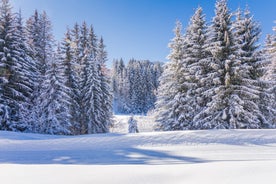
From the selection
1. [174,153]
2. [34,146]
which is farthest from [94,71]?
[174,153]

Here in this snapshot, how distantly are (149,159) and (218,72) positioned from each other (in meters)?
9.89

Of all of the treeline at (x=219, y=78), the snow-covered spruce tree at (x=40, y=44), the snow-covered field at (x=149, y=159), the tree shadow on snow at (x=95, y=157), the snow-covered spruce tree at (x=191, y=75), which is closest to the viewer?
the snow-covered field at (x=149, y=159)

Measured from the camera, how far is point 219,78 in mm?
12680

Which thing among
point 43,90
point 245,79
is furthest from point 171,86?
point 43,90

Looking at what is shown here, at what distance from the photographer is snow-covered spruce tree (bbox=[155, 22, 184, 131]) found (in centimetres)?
1466

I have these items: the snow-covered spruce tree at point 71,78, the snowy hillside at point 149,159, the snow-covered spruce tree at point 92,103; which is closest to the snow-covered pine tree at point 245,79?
the snowy hillside at point 149,159

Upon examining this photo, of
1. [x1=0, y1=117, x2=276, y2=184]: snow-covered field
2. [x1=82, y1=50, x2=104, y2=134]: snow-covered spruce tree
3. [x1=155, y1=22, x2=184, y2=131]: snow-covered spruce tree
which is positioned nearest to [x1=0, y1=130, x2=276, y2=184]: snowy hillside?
[x1=0, y1=117, x2=276, y2=184]: snow-covered field

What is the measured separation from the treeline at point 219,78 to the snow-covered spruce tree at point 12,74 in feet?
31.0

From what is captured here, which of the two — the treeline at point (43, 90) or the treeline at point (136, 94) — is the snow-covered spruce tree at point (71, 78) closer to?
the treeline at point (43, 90)

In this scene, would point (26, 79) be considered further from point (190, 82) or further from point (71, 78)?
point (190, 82)

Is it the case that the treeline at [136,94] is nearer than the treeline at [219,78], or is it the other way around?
the treeline at [219,78]

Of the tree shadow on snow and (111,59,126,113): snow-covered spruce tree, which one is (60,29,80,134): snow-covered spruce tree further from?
(111,59,126,113): snow-covered spruce tree

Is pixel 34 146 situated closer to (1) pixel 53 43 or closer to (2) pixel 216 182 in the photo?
(2) pixel 216 182

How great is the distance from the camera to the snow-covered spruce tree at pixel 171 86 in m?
14.7
